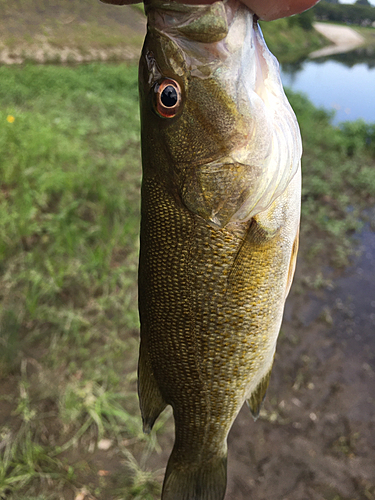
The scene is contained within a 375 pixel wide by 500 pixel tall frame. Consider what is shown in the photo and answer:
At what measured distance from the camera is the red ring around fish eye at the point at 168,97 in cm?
105

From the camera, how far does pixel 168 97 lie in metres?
1.06

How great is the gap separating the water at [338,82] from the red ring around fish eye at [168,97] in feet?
38.6

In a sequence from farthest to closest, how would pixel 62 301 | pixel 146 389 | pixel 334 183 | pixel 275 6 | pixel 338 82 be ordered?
1. pixel 338 82
2. pixel 334 183
3. pixel 62 301
4. pixel 146 389
5. pixel 275 6

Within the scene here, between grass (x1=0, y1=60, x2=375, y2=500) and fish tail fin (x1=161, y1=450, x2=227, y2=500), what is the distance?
1.33 metres

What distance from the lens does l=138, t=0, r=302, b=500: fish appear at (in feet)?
3.32

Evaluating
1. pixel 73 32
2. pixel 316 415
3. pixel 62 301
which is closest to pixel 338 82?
pixel 73 32

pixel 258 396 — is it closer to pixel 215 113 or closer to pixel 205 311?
pixel 205 311

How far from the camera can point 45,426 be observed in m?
2.88

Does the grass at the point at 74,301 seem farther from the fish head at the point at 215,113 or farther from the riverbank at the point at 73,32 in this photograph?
the riverbank at the point at 73,32

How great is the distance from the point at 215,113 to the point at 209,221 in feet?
1.07

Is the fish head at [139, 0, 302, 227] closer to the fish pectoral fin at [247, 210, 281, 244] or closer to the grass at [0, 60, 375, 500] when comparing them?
the fish pectoral fin at [247, 210, 281, 244]

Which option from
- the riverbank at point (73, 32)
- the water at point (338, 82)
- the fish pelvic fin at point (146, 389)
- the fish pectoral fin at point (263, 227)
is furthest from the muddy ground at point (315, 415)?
the riverbank at point (73, 32)

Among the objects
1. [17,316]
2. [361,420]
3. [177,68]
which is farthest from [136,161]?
[177,68]

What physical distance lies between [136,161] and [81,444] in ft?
14.7
